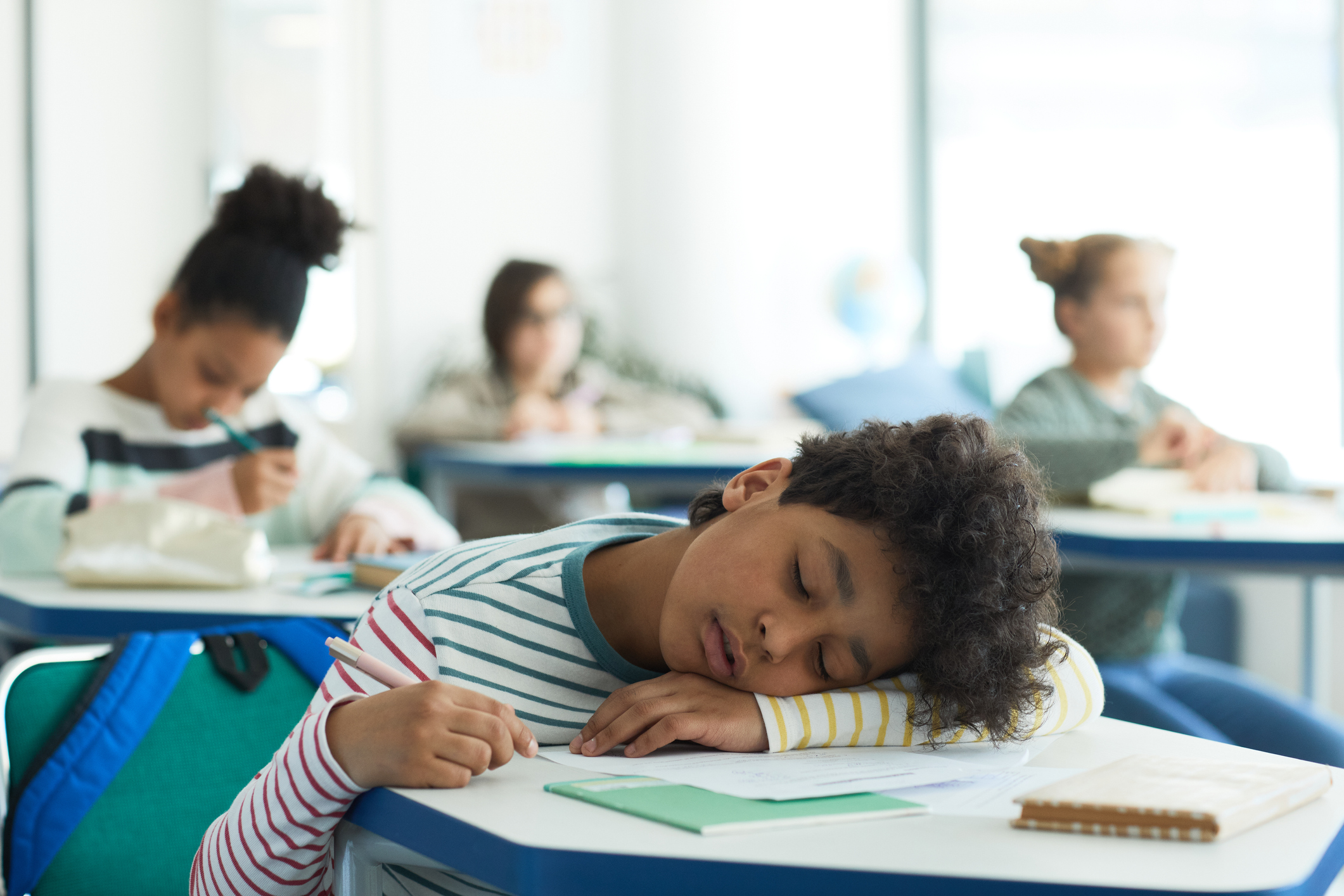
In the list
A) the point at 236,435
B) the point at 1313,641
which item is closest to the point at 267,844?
the point at 236,435

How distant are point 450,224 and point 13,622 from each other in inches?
146

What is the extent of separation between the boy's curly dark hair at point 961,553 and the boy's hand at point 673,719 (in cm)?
13

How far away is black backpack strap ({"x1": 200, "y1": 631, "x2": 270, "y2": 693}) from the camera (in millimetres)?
1215

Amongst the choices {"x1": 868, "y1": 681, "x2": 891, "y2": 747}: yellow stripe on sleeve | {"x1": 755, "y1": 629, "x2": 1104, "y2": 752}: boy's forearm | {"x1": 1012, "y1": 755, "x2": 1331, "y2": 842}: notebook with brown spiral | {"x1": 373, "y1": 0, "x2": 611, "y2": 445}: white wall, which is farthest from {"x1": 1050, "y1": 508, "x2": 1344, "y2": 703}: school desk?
{"x1": 373, "y1": 0, "x2": 611, "y2": 445}: white wall

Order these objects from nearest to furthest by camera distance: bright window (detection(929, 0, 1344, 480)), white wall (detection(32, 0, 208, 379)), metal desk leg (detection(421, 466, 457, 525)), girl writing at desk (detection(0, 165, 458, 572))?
1. girl writing at desk (detection(0, 165, 458, 572))
2. metal desk leg (detection(421, 466, 457, 525))
3. bright window (detection(929, 0, 1344, 480))
4. white wall (detection(32, 0, 208, 379))

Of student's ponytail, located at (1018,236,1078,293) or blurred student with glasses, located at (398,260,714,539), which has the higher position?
student's ponytail, located at (1018,236,1078,293)

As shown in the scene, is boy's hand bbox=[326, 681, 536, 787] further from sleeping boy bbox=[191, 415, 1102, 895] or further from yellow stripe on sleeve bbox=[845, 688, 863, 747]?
yellow stripe on sleeve bbox=[845, 688, 863, 747]

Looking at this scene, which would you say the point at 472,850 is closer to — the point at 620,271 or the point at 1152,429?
the point at 1152,429

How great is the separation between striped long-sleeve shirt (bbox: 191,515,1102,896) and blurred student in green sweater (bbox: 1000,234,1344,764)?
1.00 m

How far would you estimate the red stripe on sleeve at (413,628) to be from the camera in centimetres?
89

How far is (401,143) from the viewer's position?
493 centimetres

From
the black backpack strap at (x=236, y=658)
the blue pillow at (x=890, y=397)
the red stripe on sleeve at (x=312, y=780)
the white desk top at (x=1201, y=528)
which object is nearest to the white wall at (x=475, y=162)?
the blue pillow at (x=890, y=397)

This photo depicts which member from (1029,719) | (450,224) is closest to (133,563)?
(1029,719)

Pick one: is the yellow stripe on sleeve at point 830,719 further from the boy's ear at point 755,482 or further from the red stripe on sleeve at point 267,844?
the red stripe on sleeve at point 267,844
